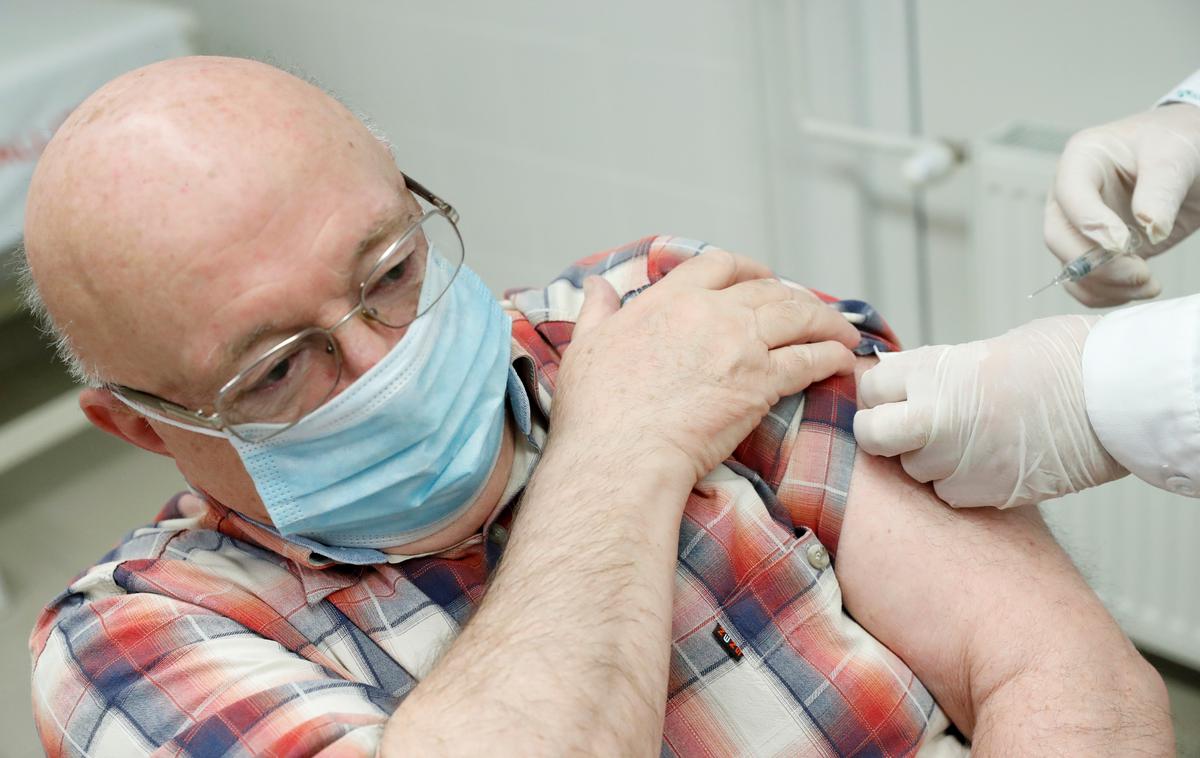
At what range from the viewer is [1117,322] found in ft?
3.88

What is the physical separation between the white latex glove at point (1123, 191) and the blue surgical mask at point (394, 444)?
2.60 feet

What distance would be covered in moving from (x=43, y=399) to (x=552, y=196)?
81.7 inches

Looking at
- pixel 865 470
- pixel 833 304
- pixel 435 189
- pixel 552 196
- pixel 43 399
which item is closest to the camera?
pixel 865 470

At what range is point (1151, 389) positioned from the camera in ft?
3.66

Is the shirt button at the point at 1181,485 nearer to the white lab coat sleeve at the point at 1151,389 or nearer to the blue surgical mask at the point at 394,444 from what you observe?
the white lab coat sleeve at the point at 1151,389

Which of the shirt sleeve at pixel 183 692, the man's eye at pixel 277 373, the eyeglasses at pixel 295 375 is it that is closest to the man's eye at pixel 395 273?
the eyeglasses at pixel 295 375

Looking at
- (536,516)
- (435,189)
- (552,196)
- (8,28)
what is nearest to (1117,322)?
(536,516)

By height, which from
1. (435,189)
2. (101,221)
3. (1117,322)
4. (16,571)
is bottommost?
(16,571)

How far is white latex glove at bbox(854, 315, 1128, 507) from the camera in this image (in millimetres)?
1190

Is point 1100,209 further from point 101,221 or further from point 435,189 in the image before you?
point 435,189

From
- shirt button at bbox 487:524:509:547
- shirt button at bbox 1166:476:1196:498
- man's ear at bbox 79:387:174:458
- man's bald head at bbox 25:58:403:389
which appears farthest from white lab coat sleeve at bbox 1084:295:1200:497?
man's ear at bbox 79:387:174:458

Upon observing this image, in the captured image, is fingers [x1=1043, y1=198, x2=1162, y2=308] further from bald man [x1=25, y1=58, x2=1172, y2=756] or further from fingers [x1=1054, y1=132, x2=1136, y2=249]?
bald man [x1=25, y1=58, x2=1172, y2=756]

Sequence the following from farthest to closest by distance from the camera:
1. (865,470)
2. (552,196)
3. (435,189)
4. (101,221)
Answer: (435,189)
(552,196)
(865,470)
(101,221)

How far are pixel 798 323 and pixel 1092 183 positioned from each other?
0.49 meters
